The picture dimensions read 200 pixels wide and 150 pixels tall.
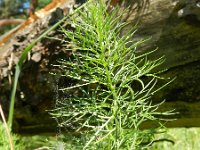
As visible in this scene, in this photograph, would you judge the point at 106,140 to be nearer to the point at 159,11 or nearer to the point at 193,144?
the point at 159,11

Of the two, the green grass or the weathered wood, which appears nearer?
the weathered wood

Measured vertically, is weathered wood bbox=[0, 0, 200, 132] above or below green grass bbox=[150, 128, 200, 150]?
above

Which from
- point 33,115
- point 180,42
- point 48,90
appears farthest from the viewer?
point 33,115

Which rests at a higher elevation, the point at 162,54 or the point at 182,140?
the point at 162,54

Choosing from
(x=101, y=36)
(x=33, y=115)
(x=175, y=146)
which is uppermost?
(x=101, y=36)

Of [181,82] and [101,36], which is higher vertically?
[101,36]

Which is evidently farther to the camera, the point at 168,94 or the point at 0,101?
the point at 0,101

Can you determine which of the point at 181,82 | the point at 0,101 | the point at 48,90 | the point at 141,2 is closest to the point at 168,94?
the point at 181,82

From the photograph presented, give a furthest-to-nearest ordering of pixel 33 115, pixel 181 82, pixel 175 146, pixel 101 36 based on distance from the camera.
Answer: pixel 175 146, pixel 33 115, pixel 181 82, pixel 101 36
